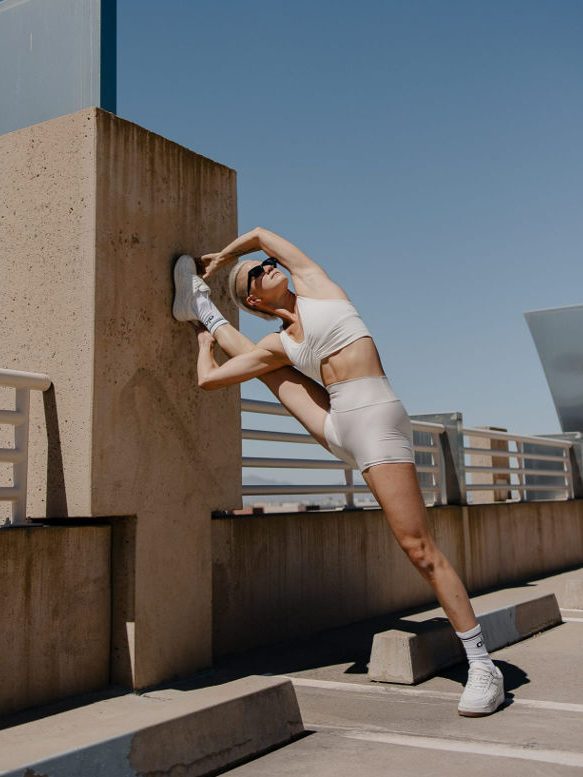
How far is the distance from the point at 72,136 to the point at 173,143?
679mm

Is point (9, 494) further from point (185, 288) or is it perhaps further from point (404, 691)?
point (404, 691)

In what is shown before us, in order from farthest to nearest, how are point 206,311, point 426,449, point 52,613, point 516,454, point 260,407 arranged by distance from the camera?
1. point 516,454
2. point 426,449
3. point 260,407
4. point 206,311
5. point 52,613

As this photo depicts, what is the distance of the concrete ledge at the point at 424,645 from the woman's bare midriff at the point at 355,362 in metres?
1.65

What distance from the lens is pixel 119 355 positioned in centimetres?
447

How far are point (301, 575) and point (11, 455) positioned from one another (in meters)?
2.80

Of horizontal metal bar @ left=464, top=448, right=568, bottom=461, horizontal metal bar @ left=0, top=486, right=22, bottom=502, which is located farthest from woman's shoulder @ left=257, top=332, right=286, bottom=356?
horizontal metal bar @ left=464, top=448, right=568, bottom=461

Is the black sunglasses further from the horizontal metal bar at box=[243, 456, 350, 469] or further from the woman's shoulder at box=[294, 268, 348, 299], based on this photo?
the horizontal metal bar at box=[243, 456, 350, 469]

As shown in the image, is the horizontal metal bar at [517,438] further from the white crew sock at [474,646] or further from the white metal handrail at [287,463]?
the white crew sock at [474,646]

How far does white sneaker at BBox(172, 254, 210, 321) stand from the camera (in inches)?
187

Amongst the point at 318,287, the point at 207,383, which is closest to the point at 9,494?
the point at 207,383

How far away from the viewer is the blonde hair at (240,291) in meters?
4.75

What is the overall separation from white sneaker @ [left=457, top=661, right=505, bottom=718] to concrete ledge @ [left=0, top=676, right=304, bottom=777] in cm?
83

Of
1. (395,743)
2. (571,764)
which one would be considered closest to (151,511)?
(395,743)

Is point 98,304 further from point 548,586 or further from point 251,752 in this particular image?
point 548,586
